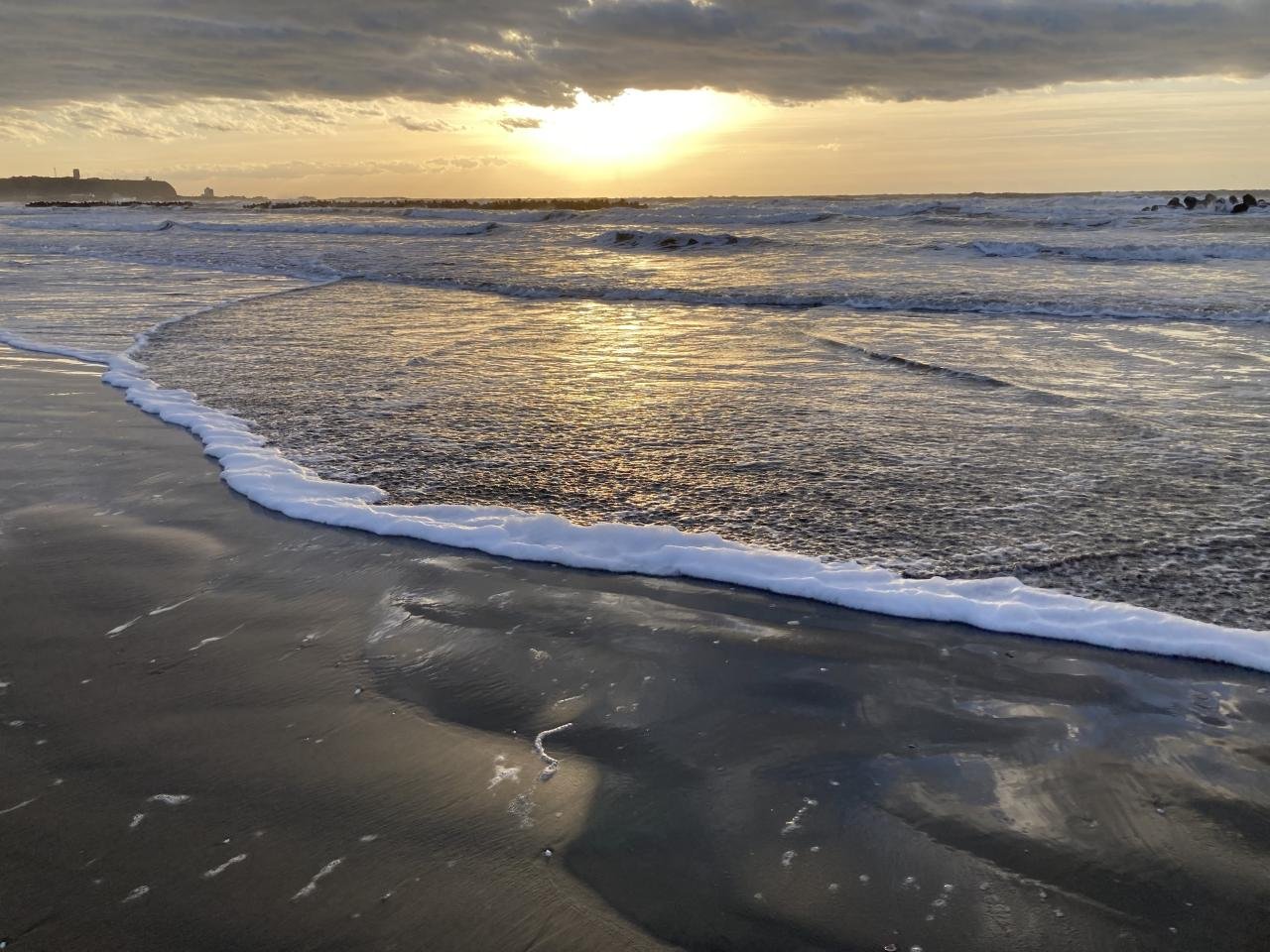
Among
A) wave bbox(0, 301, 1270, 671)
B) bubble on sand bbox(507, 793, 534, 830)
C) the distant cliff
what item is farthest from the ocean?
the distant cliff

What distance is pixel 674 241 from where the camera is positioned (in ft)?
85.5

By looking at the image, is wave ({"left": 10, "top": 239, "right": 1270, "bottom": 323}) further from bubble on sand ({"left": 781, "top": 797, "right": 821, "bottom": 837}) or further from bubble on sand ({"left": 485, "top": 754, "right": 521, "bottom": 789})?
bubble on sand ({"left": 485, "top": 754, "right": 521, "bottom": 789})

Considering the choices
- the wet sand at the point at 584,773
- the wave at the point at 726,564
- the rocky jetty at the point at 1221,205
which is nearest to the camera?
the wet sand at the point at 584,773

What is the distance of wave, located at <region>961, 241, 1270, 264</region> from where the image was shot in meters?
19.2

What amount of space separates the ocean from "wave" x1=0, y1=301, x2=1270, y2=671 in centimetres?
1

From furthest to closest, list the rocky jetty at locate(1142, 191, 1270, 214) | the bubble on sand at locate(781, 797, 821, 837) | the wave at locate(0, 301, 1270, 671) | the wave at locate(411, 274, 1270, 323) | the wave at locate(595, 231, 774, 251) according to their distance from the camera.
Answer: the rocky jetty at locate(1142, 191, 1270, 214)
the wave at locate(595, 231, 774, 251)
the wave at locate(411, 274, 1270, 323)
the wave at locate(0, 301, 1270, 671)
the bubble on sand at locate(781, 797, 821, 837)

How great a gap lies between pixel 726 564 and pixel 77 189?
15710cm

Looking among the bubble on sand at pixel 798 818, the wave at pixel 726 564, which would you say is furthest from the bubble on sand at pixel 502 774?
the wave at pixel 726 564

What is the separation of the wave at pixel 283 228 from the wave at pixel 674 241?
7.21 metres

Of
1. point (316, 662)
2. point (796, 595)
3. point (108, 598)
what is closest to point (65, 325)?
point (108, 598)

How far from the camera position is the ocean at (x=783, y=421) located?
12.7 feet

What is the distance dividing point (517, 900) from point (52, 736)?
1.60 metres

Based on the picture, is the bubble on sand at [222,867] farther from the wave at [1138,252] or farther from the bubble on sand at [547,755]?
the wave at [1138,252]

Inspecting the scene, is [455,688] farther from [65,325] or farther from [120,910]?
[65,325]
